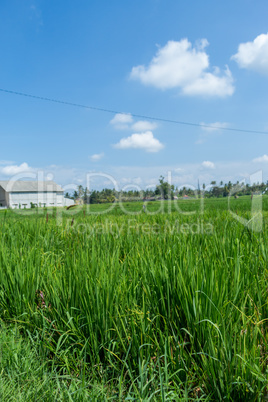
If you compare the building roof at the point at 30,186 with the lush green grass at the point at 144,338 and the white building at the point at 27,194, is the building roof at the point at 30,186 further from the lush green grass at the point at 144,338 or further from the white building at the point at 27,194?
the lush green grass at the point at 144,338

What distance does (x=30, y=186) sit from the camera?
54.3 metres

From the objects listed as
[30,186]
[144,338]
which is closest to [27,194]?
[30,186]

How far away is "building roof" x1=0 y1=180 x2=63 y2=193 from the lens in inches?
2016

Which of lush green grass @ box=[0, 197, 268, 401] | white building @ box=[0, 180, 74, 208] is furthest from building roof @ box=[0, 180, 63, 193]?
lush green grass @ box=[0, 197, 268, 401]

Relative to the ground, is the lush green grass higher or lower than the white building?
lower

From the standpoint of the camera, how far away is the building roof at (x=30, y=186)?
51.2 m

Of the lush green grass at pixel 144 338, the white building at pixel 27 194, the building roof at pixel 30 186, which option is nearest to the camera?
the lush green grass at pixel 144 338

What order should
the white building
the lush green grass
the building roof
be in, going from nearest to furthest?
the lush green grass → the white building → the building roof

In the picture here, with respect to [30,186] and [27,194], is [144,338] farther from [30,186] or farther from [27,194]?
[30,186]

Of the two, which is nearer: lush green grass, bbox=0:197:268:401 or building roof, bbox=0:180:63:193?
lush green grass, bbox=0:197:268:401

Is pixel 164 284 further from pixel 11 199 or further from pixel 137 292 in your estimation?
pixel 11 199

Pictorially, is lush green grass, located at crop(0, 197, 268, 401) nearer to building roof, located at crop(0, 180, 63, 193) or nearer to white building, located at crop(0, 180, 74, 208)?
white building, located at crop(0, 180, 74, 208)

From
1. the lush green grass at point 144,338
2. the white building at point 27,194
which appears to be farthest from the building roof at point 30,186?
the lush green grass at point 144,338

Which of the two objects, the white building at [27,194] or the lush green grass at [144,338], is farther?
the white building at [27,194]
